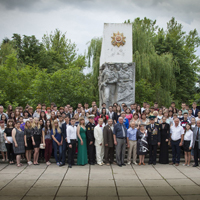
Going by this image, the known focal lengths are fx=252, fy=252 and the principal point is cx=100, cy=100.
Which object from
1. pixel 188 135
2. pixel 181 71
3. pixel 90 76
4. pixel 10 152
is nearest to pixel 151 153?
pixel 188 135

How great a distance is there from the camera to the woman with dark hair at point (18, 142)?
900 centimetres

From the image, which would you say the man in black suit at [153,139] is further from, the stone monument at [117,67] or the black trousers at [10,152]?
the black trousers at [10,152]

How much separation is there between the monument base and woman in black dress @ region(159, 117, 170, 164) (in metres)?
4.32

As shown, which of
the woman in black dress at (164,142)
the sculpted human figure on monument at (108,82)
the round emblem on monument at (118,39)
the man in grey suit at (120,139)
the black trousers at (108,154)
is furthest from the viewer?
the round emblem on monument at (118,39)

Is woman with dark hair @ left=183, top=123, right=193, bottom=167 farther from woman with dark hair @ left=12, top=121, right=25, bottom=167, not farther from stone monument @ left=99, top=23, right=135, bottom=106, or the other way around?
woman with dark hair @ left=12, top=121, right=25, bottom=167

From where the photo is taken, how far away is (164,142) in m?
9.50

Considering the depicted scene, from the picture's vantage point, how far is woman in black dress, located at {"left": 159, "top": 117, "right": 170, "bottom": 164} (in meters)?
9.39

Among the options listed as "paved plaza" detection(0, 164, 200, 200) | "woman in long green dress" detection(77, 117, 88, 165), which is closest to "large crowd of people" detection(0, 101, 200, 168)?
"woman in long green dress" detection(77, 117, 88, 165)

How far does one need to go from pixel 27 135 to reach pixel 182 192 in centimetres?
564

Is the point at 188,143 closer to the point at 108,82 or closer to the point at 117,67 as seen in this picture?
the point at 108,82

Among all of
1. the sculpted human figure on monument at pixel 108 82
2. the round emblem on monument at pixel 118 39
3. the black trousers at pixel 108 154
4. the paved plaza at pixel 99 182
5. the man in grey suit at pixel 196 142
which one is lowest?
Result: the paved plaza at pixel 99 182

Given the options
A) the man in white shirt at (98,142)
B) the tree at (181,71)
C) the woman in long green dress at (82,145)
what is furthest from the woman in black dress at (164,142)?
the tree at (181,71)

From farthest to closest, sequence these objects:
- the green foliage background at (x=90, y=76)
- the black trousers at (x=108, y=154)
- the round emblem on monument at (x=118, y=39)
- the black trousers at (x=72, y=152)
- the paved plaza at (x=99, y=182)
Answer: the green foliage background at (x=90, y=76) < the round emblem on monument at (x=118, y=39) < the black trousers at (x=108, y=154) < the black trousers at (x=72, y=152) < the paved plaza at (x=99, y=182)

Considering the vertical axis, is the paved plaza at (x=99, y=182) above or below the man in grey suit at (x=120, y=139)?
below
